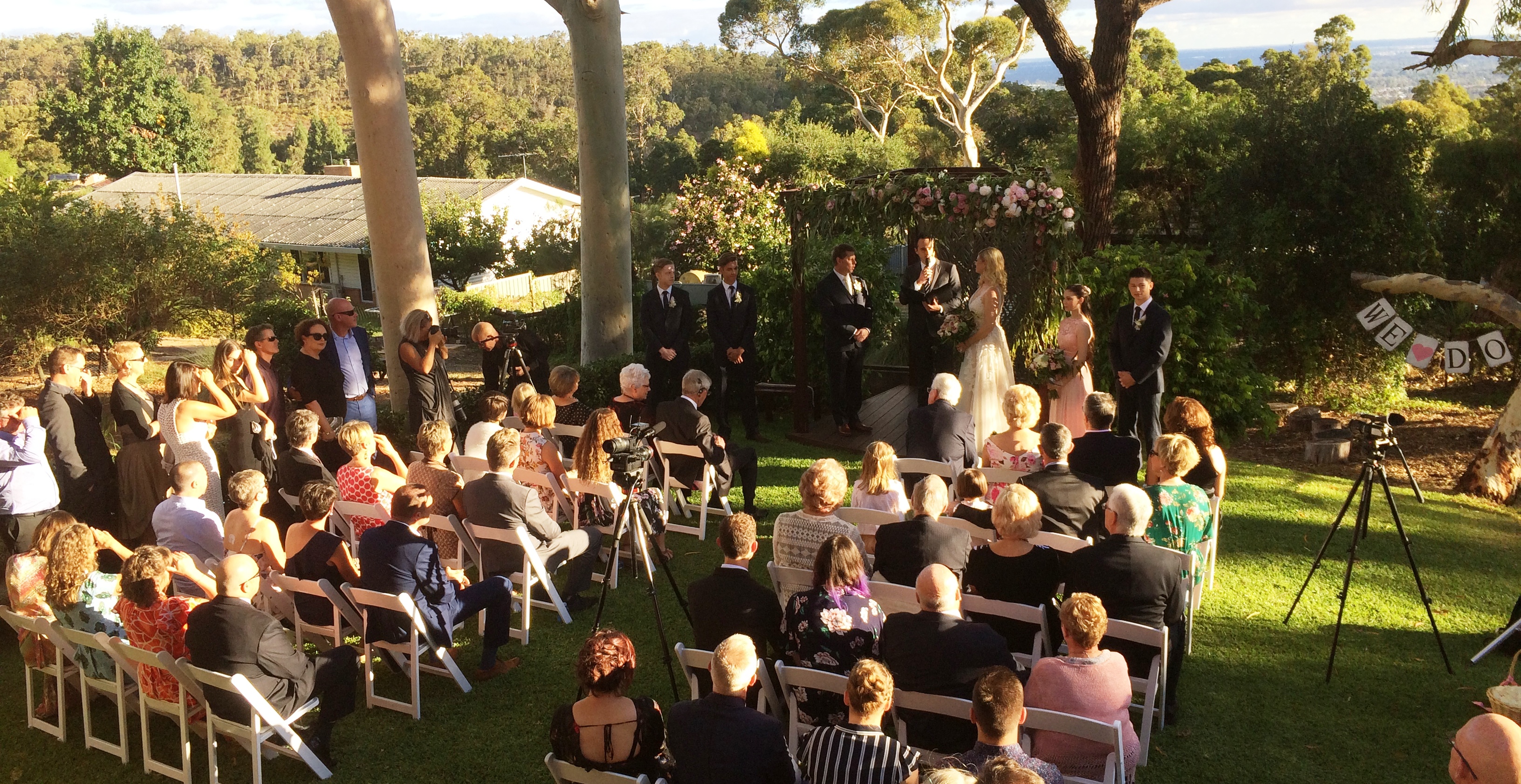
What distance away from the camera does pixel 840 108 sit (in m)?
47.5

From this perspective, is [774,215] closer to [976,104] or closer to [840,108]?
[976,104]

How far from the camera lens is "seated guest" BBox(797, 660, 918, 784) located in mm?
3504

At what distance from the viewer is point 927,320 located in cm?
983

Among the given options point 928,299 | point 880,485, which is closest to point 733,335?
point 928,299

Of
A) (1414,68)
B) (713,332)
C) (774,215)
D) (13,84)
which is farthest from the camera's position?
(13,84)

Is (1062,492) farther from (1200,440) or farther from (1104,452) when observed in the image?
(1200,440)

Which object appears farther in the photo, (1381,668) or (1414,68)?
(1414,68)

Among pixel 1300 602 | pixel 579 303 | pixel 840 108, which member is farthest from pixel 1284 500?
pixel 840 108

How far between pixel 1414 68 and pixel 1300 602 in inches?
274

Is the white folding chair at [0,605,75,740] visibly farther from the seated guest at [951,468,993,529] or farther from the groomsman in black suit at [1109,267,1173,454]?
the groomsman in black suit at [1109,267,1173,454]

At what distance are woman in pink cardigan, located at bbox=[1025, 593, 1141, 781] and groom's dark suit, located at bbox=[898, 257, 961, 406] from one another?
4.75 meters

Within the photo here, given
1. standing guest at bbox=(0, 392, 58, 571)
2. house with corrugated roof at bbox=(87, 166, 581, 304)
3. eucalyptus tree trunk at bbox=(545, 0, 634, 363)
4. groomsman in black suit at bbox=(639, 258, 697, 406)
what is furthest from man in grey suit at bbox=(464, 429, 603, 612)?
house with corrugated roof at bbox=(87, 166, 581, 304)

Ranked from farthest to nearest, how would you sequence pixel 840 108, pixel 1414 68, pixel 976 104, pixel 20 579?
pixel 840 108
pixel 976 104
pixel 1414 68
pixel 20 579

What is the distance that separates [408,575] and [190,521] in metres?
1.37
